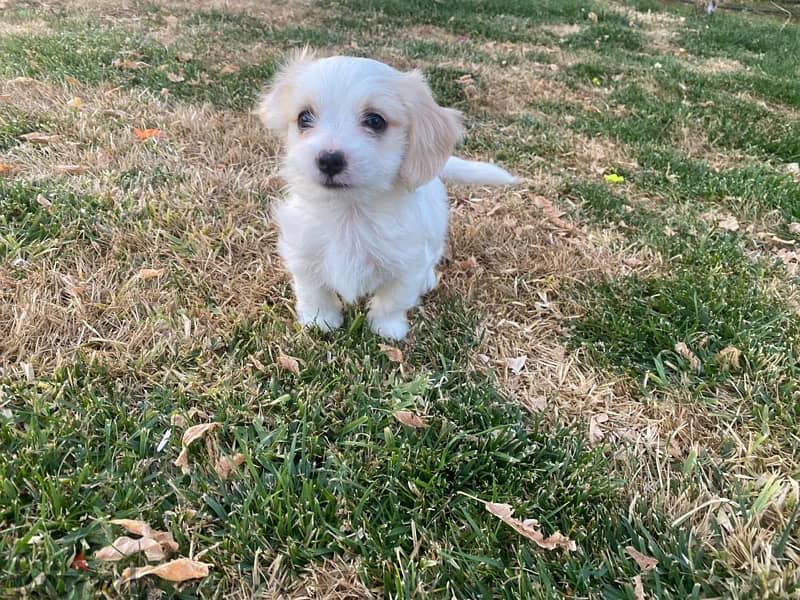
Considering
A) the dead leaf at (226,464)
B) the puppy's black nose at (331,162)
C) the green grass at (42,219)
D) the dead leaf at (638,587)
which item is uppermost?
the puppy's black nose at (331,162)

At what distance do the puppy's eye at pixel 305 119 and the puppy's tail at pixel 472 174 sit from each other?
2.97 ft

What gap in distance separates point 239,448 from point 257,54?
15.6ft

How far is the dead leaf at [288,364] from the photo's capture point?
1.98 m

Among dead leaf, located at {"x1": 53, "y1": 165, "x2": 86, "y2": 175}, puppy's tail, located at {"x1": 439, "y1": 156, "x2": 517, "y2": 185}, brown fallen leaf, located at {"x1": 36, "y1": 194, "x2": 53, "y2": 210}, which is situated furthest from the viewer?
dead leaf, located at {"x1": 53, "y1": 165, "x2": 86, "y2": 175}

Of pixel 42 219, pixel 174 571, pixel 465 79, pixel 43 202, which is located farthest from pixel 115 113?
pixel 174 571

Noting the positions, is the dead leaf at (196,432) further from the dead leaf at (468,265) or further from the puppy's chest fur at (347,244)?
the dead leaf at (468,265)

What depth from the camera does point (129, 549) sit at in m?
1.37

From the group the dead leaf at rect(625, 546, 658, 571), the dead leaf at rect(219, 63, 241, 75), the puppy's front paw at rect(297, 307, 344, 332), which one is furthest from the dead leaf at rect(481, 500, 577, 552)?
the dead leaf at rect(219, 63, 241, 75)

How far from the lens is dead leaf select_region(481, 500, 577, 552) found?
148cm

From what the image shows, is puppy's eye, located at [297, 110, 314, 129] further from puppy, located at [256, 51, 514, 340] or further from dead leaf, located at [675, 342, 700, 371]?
dead leaf, located at [675, 342, 700, 371]

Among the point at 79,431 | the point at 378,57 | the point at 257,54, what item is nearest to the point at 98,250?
the point at 79,431

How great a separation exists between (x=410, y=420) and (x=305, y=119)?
108cm

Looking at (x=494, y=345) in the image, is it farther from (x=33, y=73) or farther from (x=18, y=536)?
(x=33, y=73)

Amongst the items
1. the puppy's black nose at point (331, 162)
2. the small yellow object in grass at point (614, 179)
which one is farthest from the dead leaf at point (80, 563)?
the small yellow object in grass at point (614, 179)
